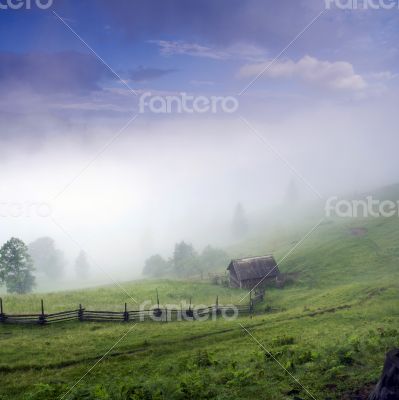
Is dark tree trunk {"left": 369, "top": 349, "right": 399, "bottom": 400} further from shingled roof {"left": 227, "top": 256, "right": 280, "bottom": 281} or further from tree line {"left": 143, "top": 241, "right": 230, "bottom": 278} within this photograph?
tree line {"left": 143, "top": 241, "right": 230, "bottom": 278}

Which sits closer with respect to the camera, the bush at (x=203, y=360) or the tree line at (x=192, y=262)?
the bush at (x=203, y=360)

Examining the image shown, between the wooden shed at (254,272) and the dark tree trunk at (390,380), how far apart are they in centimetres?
4782

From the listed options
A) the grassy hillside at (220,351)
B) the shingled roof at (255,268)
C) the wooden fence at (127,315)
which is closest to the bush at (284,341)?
the grassy hillside at (220,351)

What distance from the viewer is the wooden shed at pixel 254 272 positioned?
6044 cm

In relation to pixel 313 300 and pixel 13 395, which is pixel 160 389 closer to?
pixel 13 395

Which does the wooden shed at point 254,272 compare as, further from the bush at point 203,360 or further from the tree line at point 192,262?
the bush at point 203,360

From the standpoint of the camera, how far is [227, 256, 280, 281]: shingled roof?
60719 millimetres

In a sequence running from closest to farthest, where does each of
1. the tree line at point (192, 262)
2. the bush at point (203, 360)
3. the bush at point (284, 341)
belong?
the bush at point (203, 360)
the bush at point (284, 341)
the tree line at point (192, 262)

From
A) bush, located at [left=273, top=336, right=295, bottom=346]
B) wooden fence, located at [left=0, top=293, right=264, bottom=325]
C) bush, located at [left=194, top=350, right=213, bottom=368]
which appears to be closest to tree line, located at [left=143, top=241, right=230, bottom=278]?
wooden fence, located at [left=0, top=293, right=264, bottom=325]

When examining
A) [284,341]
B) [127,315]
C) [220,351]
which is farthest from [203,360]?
[127,315]

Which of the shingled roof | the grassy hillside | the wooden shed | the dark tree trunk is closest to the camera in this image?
the dark tree trunk

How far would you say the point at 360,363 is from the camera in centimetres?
1917

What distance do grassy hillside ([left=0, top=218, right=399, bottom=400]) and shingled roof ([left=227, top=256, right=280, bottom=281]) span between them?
8.00m

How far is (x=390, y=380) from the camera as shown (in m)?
11.7
